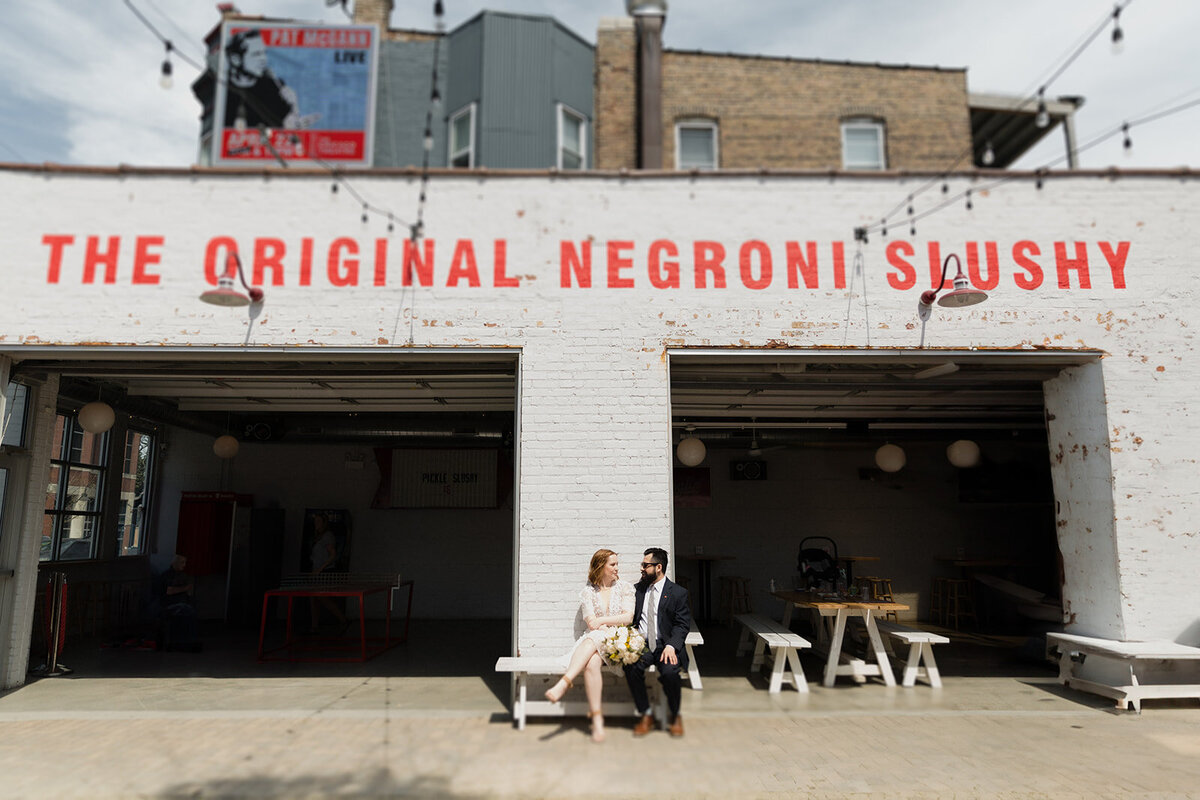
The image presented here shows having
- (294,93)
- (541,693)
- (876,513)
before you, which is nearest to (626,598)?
(541,693)

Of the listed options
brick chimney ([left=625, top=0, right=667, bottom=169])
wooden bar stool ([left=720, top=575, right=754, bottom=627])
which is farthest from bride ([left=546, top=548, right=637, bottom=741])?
brick chimney ([left=625, top=0, right=667, bottom=169])

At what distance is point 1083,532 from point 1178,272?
251 centimetres

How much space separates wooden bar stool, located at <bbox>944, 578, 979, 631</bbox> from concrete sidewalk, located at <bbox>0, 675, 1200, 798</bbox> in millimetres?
5159

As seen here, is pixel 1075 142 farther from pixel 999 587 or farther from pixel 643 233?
pixel 643 233

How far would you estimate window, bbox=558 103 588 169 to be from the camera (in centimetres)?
1320

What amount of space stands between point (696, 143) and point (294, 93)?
7165mm

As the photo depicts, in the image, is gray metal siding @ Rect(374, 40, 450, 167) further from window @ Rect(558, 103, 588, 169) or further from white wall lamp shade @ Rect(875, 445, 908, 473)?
white wall lamp shade @ Rect(875, 445, 908, 473)

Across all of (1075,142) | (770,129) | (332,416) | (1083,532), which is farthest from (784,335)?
(1075,142)

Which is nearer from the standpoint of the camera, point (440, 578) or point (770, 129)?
point (440, 578)

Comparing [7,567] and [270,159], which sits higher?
[270,159]

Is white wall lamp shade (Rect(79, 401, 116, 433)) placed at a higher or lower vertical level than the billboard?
lower

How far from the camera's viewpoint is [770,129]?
48.6 ft

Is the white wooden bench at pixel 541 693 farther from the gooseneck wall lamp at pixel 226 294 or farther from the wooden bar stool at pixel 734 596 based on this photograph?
the wooden bar stool at pixel 734 596

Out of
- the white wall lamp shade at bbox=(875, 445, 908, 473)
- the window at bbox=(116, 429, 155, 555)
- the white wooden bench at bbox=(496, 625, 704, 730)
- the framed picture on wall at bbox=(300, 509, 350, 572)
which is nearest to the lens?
the white wooden bench at bbox=(496, 625, 704, 730)
